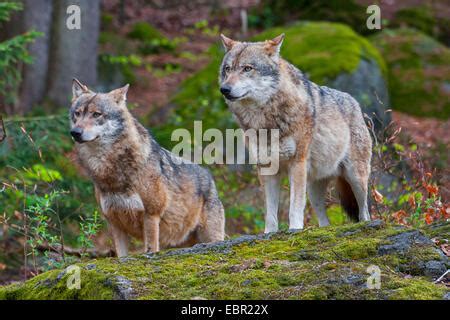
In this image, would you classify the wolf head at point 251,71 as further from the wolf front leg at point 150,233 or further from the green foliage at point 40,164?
the green foliage at point 40,164

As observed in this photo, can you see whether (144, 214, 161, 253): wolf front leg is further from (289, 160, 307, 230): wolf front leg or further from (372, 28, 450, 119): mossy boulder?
(372, 28, 450, 119): mossy boulder

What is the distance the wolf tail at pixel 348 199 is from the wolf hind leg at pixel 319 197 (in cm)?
17

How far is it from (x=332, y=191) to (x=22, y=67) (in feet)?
33.8

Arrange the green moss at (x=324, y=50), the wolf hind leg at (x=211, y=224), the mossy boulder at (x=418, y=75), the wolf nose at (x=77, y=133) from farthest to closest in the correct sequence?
the mossy boulder at (x=418, y=75) → the green moss at (x=324, y=50) → the wolf hind leg at (x=211, y=224) → the wolf nose at (x=77, y=133)

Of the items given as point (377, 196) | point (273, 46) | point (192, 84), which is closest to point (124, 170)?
point (273, 46)

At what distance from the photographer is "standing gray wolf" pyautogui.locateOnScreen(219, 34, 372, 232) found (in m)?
8.18

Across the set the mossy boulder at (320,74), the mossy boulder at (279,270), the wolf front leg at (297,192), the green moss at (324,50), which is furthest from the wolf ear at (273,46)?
the green moss at (324,50)

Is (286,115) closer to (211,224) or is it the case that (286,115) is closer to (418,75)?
(211,224)

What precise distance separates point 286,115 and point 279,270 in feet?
9.00

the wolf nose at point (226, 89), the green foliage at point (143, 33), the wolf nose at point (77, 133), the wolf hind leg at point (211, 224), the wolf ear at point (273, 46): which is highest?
the green foliage at point (143, 33)

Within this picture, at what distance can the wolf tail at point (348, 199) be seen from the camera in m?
9.23

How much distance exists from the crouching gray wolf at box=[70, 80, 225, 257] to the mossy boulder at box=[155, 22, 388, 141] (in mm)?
6050
